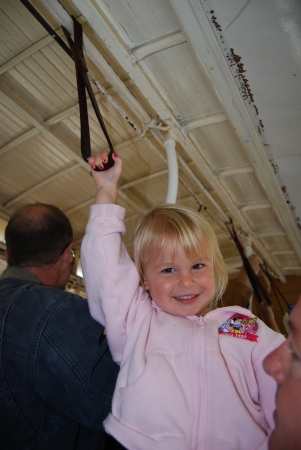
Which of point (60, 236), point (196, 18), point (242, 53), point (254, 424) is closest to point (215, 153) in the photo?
point (242, 53)

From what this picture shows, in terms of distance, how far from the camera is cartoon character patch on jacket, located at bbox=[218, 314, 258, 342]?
1.12 m

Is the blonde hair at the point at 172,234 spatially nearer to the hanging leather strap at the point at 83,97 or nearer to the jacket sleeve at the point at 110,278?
the jacket sleeve at the point at 110,278

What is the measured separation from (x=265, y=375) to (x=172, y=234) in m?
0.63

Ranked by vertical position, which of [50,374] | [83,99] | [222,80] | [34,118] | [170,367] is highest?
[34,118]

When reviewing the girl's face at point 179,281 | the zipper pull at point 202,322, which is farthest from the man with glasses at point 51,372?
the zipper pull at point 202,322

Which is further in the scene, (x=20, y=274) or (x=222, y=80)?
(x=222, y=80)

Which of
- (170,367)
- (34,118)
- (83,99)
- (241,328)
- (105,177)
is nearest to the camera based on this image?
(170,367)

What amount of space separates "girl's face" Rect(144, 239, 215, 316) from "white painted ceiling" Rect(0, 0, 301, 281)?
2.97 ft

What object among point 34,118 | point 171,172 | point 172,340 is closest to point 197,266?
point 172,340

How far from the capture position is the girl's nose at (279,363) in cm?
59

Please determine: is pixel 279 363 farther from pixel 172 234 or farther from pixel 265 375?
pixel 172 234

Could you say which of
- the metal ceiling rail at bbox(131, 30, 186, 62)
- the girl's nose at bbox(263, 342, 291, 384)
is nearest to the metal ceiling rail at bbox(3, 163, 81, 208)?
the metal ceiling rail at bbox(131, 30, 186, 62)

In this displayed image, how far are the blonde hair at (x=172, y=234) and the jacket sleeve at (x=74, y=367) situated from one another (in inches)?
13.4

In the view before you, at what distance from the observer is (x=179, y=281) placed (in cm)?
123
